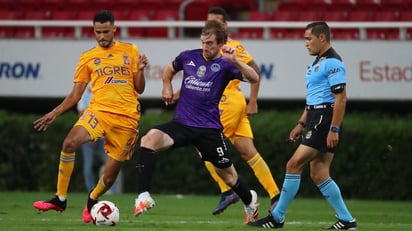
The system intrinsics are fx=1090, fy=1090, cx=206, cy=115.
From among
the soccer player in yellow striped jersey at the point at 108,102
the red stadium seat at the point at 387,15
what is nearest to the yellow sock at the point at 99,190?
the soccer player in yellow striped jersey at the point at 108,102

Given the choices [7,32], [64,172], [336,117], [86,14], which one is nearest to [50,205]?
[64,172]

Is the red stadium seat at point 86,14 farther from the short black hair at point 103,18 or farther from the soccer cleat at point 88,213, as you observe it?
the soccer cleat at point 88,213

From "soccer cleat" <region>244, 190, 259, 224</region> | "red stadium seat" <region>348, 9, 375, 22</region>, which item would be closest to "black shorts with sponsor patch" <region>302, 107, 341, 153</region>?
"soccer cleat" <region>244, 190, 259, 224</region>

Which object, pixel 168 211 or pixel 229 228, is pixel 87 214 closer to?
pixel 229 228

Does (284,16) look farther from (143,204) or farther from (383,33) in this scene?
(143,204)

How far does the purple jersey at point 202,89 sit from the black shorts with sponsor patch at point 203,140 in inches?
2.7

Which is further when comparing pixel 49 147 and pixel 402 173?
pixel 49 147

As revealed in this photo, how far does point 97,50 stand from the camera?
512 inches

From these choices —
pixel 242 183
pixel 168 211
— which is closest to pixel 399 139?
pixel 168 211

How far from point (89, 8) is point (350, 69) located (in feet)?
19.6

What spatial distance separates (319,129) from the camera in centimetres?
1184

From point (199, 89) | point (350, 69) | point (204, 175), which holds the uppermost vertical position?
point (199, 89)

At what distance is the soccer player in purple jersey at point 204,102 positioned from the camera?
11891 mm

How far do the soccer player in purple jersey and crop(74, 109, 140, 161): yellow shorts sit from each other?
2.91 ft
